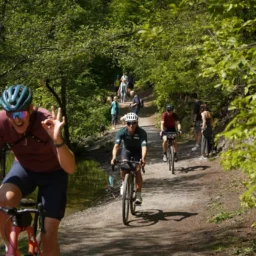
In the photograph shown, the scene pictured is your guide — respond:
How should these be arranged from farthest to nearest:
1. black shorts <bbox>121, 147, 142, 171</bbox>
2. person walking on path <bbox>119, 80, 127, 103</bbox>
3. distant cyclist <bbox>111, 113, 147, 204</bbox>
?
person walking on path <bbox>119, 80, 127, 103</bbox>
black shorts <bbox>121, 147, 142, 171</bbox>
distant cyclist <bbox>111, 113, 147, 204</bbox>

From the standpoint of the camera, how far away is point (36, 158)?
4887 millimetres

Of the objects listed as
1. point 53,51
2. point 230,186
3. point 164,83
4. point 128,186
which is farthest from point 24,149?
point 164,83

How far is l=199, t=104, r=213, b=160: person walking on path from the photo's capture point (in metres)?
17.5

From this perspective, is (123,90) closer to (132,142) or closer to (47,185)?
(132,142)

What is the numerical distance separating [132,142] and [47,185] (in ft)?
18.9

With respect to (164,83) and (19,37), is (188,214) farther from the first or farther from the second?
(164,83)

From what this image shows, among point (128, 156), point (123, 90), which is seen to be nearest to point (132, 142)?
point (128, 156)

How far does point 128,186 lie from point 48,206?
5.89m

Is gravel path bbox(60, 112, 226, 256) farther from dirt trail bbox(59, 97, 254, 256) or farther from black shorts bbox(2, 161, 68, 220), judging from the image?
black shorts bbox(2, 161, 68, 220)

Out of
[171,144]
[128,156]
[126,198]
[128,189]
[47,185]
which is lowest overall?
[126,198]

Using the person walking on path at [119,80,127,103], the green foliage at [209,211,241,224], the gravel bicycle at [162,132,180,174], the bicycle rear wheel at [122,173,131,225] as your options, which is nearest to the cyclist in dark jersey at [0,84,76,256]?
the bicycle rear wheel at [122,173,131,225]

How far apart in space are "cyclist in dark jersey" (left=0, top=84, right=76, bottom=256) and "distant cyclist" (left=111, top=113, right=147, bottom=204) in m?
5.25

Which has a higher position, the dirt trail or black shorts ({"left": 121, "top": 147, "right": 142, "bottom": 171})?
black shorts ({"left": 121, "top": 147, "right": 142, "bottom": 171})

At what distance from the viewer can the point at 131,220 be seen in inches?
426
